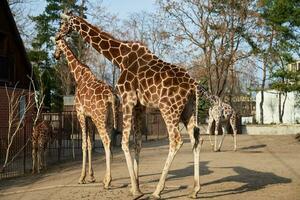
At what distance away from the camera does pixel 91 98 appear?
45.9ft

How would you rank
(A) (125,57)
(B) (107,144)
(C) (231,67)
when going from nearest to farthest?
(A) (125,57), (B) (107,144), (C) (231,67)

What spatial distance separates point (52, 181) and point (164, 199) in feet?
15.5

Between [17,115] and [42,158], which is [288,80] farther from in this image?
[42,158]

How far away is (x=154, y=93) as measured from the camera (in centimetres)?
1142

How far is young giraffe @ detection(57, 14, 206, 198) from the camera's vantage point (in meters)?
11.2

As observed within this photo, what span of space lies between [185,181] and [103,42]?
163 inches

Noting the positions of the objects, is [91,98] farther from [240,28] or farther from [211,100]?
[240,28]

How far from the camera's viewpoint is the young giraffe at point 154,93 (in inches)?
443

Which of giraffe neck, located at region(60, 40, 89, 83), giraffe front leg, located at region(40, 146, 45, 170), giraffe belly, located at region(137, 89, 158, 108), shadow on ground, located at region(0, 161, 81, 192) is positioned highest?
giraffe neck, located at region(60, 40, 89, 83)

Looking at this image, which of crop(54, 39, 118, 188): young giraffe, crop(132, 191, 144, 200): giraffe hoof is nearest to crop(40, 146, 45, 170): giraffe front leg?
crop(54, 39, 118, 188): young giraffe

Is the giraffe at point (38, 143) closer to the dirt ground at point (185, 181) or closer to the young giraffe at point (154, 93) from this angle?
the dirt ground at point (185, 181)

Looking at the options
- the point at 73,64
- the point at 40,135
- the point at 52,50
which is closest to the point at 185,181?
the point at 73,64

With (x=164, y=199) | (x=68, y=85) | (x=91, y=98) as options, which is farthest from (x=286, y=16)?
(x=68, y=85)

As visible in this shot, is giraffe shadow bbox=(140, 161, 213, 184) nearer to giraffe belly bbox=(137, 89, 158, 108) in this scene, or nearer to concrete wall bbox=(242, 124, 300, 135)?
giraffe belly bbox=(137, 89, 158, 108)
